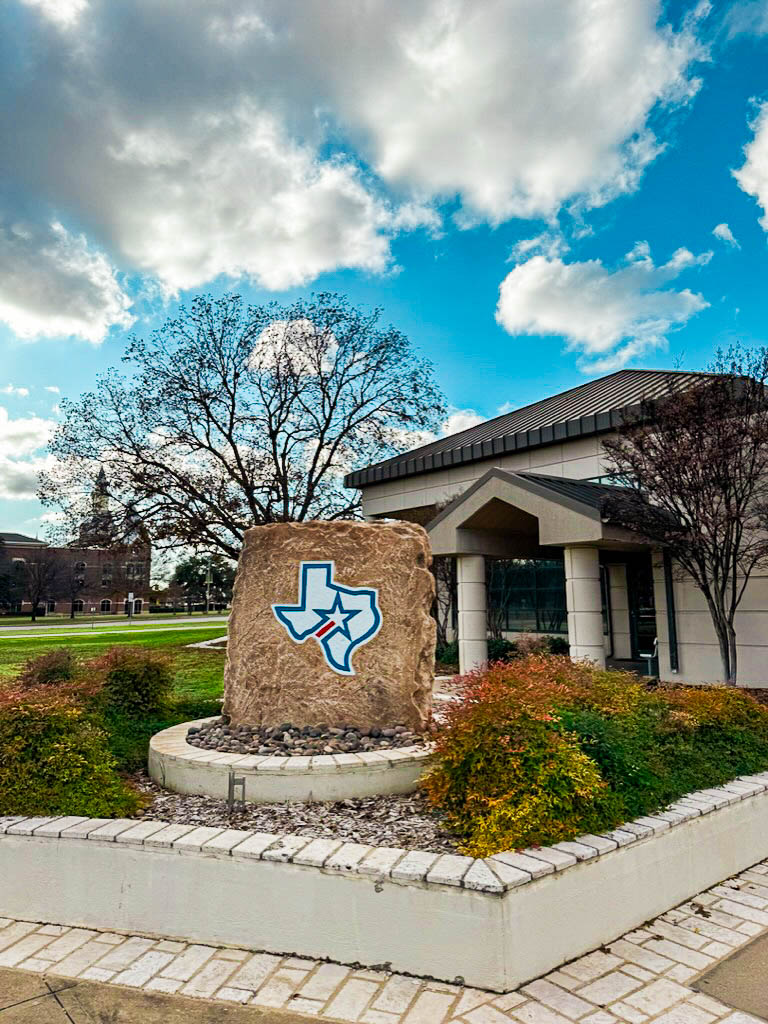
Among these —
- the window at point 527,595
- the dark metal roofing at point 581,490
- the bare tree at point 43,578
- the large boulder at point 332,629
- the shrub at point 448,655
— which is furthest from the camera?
the bare tree at point 43,578

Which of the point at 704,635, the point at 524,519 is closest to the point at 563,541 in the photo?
the point at 524,519

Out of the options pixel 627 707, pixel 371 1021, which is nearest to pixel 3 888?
pixel 371 1021

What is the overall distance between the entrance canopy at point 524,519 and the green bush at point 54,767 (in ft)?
27.4

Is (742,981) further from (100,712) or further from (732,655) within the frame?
(732,655)

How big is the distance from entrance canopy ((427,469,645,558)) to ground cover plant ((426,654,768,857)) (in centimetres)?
522

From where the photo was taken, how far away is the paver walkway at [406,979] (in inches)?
130

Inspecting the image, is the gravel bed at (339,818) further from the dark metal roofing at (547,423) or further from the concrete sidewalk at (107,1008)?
the dark metal roofing at (547,423)

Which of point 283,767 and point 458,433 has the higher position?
point 458,433

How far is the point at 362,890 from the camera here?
3.77 m

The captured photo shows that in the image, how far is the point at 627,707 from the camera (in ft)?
20.0

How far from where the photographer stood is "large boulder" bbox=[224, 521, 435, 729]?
21.8ft

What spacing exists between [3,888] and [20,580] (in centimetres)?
7093

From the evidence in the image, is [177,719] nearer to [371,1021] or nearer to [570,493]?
[371,1021]

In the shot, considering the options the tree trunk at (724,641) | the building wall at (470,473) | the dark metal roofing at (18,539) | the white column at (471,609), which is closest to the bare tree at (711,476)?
the tree trunk at (724,641)
